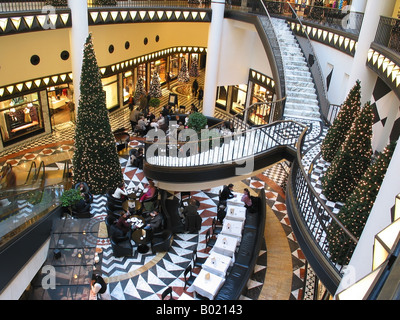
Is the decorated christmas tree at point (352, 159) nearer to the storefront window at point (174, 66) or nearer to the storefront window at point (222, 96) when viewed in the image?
the storefront window at point (222, 96)

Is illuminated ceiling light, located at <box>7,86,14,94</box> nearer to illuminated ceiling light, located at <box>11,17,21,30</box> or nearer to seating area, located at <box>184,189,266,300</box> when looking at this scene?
illuminated ceiling light, located at <box>11,17,21,30</box>

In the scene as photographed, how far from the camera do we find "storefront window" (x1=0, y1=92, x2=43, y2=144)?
12.2 meters

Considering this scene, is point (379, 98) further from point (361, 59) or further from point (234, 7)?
point (234, 7)

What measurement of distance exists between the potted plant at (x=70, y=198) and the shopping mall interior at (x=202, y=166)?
101mm

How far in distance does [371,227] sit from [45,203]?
645 cm

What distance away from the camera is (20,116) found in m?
12.8

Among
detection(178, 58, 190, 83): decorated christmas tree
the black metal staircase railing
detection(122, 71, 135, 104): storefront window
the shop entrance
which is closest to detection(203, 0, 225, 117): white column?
detection(178, 58, 190, 83): decorated christmas tree

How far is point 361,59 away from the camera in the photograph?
8.99 m

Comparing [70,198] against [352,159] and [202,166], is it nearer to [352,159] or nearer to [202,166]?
[202,166]

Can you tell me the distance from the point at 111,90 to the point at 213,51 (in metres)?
5.04

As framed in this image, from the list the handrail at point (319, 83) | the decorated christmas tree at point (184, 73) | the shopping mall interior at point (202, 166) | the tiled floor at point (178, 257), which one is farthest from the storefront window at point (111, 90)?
the handrail at point (319, 83)

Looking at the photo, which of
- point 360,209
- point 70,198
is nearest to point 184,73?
point 70,198

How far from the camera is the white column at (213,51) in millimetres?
14352
